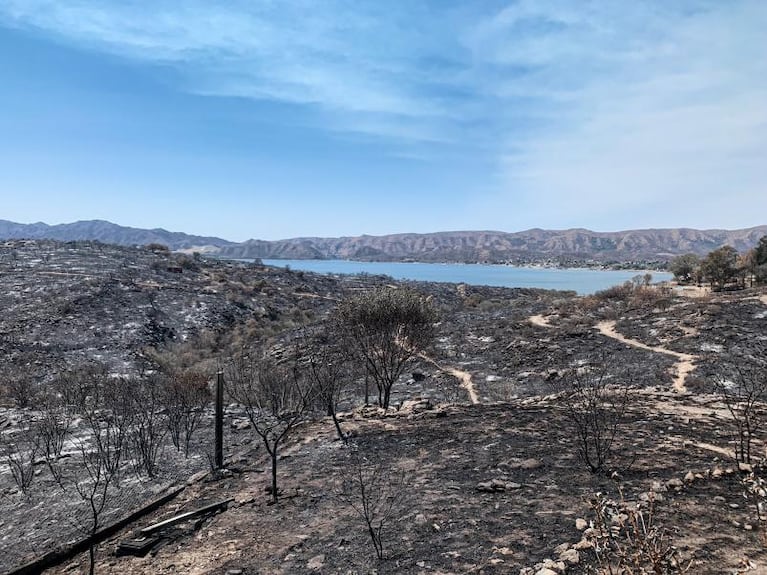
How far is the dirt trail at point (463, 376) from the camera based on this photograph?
19.5 metres

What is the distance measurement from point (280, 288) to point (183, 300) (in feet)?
56.2

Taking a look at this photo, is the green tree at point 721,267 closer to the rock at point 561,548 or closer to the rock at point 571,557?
the rock at point 561,548

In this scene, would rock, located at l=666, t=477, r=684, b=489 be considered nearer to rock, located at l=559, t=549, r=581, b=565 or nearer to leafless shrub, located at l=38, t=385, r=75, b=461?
rock, located at l=559, t=549, r=581, b=565

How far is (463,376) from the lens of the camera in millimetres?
22734

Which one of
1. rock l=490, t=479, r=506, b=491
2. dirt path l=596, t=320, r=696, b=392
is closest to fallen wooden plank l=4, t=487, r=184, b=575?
rock l=490, t=479, r=506, b=491

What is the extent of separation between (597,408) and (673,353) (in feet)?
46.2

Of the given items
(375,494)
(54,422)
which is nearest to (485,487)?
(375,494)

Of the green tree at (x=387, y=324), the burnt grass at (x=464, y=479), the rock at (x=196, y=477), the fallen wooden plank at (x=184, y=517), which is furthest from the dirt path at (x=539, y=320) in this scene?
the fallen wooden plank at (x=184, y=517)

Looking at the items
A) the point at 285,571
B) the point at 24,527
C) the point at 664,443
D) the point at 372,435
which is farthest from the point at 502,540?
the point at 24,527

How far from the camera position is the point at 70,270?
46.5 meters

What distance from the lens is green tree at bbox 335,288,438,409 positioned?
50.9 ft

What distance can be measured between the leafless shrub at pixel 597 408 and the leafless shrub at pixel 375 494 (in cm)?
323

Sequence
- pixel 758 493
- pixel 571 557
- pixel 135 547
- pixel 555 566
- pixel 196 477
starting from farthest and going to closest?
pixel 196 477 < pixel 135 547 < pixel 571 557 < pixel 555 566 < pixel 758 493

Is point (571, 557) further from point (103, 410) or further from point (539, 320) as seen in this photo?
point (539, 320)
